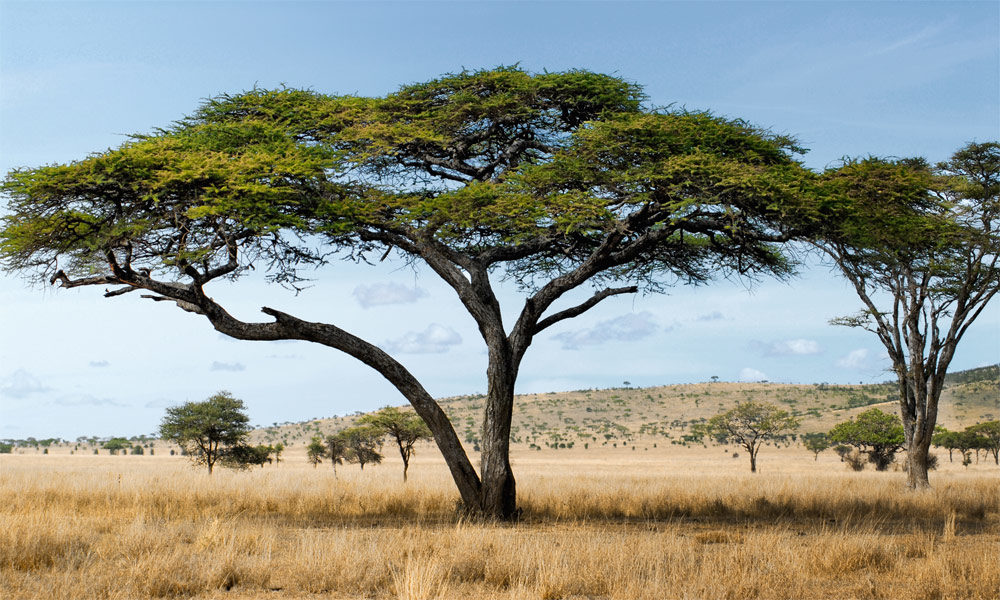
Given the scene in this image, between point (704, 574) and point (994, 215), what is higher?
point (994, 215)

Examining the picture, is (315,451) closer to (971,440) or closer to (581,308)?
(581,308)

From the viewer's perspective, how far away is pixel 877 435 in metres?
45.0

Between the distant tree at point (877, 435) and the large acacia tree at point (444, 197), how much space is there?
3303 centimetres

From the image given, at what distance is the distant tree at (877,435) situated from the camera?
147ft

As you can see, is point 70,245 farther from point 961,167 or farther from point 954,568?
point 961,167

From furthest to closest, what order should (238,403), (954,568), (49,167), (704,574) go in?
1. (238,403)
2. (49,167)
3. (954,568)
4. (704,574)

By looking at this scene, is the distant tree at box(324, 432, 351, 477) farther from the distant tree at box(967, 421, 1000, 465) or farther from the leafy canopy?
the distant tree at box(967, 421, 1000, 465)

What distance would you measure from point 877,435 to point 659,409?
5468 cm

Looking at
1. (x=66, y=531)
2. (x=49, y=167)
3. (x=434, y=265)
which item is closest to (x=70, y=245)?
(x=49, y=167)

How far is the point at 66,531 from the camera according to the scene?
988cm

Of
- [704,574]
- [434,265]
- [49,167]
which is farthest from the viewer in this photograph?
[434,265]

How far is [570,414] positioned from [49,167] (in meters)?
90.2

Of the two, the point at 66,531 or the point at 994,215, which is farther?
the point at 994,215

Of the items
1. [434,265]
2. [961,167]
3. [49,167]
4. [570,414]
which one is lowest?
[570,414]
